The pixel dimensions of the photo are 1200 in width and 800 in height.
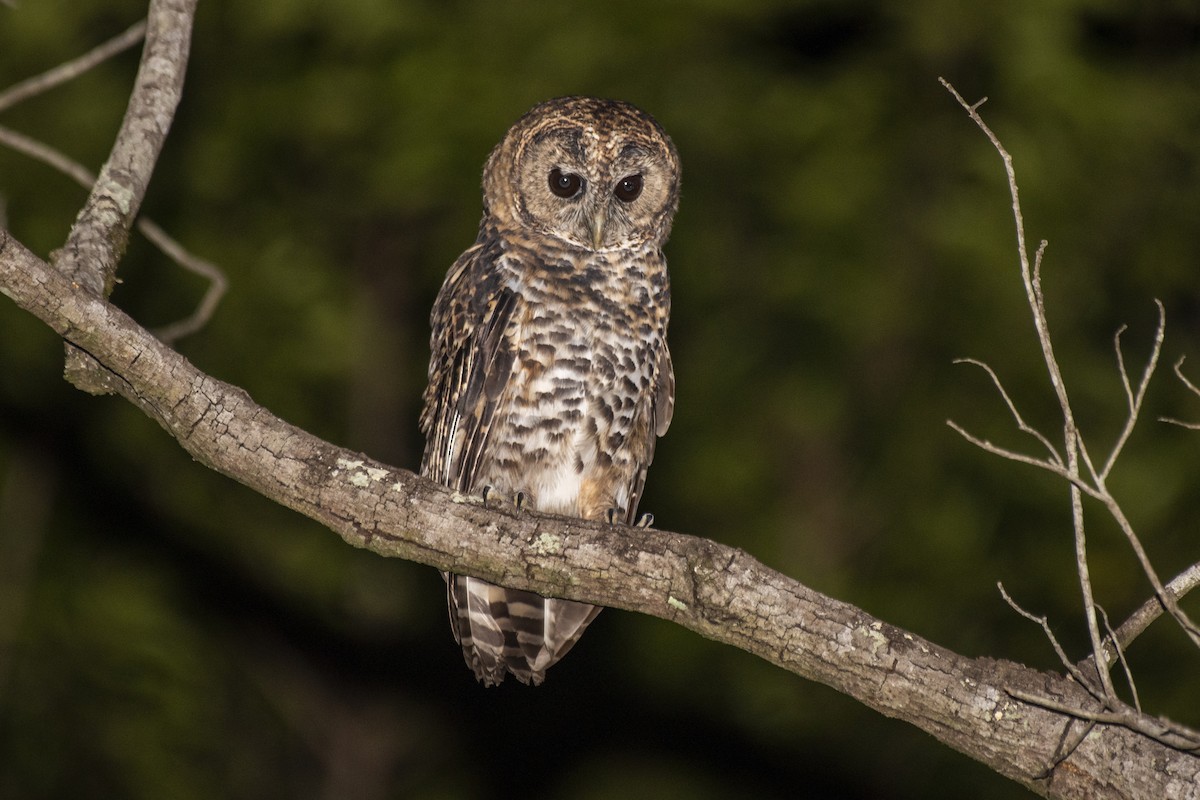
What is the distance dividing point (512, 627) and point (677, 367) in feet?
11.8

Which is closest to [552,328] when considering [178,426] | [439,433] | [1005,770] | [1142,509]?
[439,433]

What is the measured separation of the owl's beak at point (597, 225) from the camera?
4.69m

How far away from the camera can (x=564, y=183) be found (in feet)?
15.7

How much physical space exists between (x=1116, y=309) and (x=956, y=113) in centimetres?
152

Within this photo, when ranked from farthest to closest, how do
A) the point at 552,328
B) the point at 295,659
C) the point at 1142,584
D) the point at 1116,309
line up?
the point at 295,659 → the point at 1116,309 → the point at 1142,584 → the point at 552,328

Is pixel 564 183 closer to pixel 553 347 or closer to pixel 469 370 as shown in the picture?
pixel 553 347

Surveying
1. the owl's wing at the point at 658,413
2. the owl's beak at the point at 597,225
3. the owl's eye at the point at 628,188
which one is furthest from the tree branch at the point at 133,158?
the owl's wing at the point at 658,413

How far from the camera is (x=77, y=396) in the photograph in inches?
292

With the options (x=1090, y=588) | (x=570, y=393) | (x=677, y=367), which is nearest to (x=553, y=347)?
(x=570, y=393)

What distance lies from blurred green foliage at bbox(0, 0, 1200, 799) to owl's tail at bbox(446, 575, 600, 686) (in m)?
3.00

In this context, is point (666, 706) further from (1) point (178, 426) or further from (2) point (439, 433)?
(1) point (178, 426)

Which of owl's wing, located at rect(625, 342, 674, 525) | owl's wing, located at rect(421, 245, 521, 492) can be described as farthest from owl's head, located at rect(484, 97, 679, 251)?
owl's wing, located at rect(625, 342, 674, 525)

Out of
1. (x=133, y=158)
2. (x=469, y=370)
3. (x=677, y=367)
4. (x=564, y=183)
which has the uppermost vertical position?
(x=564, y=183)

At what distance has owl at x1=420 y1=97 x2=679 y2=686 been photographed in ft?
14.9
